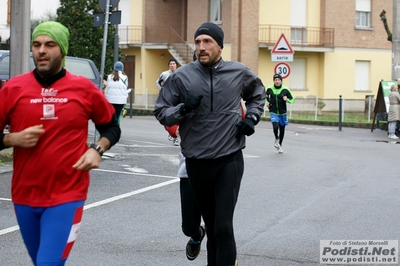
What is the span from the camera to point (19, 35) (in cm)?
1415

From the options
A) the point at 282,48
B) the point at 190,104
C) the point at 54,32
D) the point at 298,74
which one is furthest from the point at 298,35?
the point at 54,32

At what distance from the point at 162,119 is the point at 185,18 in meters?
40.0

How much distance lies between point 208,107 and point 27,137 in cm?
179

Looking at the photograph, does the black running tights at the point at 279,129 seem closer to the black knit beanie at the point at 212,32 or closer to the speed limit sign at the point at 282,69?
the speed limit sign at the point at 282,69

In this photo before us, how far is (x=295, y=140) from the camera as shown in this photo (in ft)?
72.3

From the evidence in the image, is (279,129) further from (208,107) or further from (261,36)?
(261,36)

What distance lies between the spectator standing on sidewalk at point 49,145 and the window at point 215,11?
3791 centimetres

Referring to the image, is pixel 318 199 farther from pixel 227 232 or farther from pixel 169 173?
pixel 227 232

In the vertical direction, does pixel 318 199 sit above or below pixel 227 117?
below

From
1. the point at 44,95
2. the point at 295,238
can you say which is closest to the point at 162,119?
the point at 44,95

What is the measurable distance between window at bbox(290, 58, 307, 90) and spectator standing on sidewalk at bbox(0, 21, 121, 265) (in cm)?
3820

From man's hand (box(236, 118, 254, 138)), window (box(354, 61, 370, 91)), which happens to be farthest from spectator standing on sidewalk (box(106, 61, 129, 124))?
window (box(354, 61, 370, 91))

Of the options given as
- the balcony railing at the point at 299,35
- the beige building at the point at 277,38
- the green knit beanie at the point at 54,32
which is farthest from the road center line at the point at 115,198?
the balcony railing at the point at 299,35

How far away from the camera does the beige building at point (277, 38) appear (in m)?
41.5
